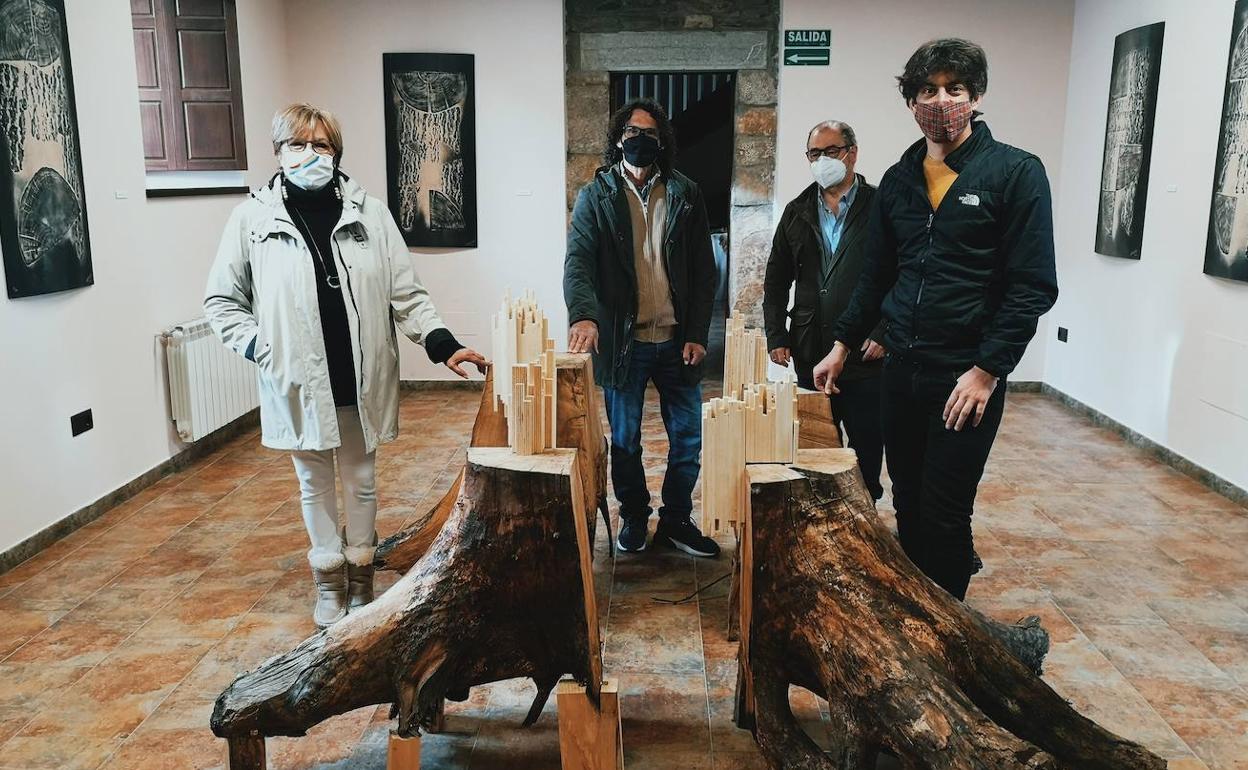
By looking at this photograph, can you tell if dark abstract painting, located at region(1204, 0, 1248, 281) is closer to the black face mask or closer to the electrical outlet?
the black face mask

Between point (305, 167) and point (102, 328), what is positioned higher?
point (305, 167)

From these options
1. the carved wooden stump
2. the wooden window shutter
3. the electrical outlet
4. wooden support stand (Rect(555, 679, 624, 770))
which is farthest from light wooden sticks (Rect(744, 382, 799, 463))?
the wooden window shutter

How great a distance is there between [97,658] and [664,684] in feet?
5.16

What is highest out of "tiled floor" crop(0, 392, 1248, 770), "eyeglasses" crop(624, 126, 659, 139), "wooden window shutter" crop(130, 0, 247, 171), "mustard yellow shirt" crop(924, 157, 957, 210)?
"wooden window shutter" crop(130, 0, 247, 171)

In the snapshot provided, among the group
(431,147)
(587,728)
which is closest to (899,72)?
(431,147)

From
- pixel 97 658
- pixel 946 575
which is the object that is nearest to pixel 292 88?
pixel 97 658

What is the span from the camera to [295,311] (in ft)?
8.70

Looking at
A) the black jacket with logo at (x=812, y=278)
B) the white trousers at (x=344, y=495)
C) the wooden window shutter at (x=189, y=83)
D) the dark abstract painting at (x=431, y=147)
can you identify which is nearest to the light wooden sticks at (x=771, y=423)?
A: the black jacket with logo at (x=812, y=278)

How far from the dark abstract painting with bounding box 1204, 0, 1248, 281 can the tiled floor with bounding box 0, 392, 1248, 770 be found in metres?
1.01

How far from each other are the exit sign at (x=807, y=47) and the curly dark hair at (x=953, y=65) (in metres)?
4.14

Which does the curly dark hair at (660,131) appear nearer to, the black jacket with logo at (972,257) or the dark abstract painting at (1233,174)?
the black jacket with logo at (972,257)

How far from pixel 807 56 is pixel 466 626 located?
5.04m

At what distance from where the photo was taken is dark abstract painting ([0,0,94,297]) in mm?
3455

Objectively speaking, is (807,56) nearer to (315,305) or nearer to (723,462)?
(315,305)
